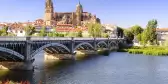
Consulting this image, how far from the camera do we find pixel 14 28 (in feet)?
595

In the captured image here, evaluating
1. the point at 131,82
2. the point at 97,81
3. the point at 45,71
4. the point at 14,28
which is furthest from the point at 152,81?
the point at 14,28

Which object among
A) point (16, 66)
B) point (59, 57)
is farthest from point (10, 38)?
point (59, 57)

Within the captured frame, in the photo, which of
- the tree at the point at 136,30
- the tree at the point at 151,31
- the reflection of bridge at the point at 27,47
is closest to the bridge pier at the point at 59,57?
the reflection of bridge at the point at 27,47

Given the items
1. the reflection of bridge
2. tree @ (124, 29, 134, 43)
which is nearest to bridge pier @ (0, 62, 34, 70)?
the reflection of bridge

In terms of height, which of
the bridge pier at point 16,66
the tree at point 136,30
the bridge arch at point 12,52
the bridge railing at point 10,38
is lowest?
the bridge pier at point 16,66

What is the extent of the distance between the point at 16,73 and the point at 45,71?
20.5 feet

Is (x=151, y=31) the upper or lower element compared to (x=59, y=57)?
upper

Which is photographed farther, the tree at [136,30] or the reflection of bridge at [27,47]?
the tree at [136,30]

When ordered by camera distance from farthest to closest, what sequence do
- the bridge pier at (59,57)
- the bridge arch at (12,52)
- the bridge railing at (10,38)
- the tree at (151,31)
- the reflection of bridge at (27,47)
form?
1. the tree at (151,31)
2. the bridge pier at (59,57)
3. the reflection of bridge at (27,47)
4. the bridge railing at (10,38)
5. the bridge arch at (12,52)

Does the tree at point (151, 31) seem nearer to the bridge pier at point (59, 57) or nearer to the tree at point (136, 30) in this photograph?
the tree at point (136, 30)

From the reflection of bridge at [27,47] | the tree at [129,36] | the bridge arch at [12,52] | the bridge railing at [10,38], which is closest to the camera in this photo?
the bridge arch at [12,52]

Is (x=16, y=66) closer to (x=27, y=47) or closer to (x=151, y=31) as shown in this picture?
(x=27, y=47)

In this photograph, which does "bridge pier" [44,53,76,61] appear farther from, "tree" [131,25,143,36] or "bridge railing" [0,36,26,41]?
"tree" [131,25,143,36]

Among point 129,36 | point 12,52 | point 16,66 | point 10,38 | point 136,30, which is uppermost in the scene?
point 136,30
